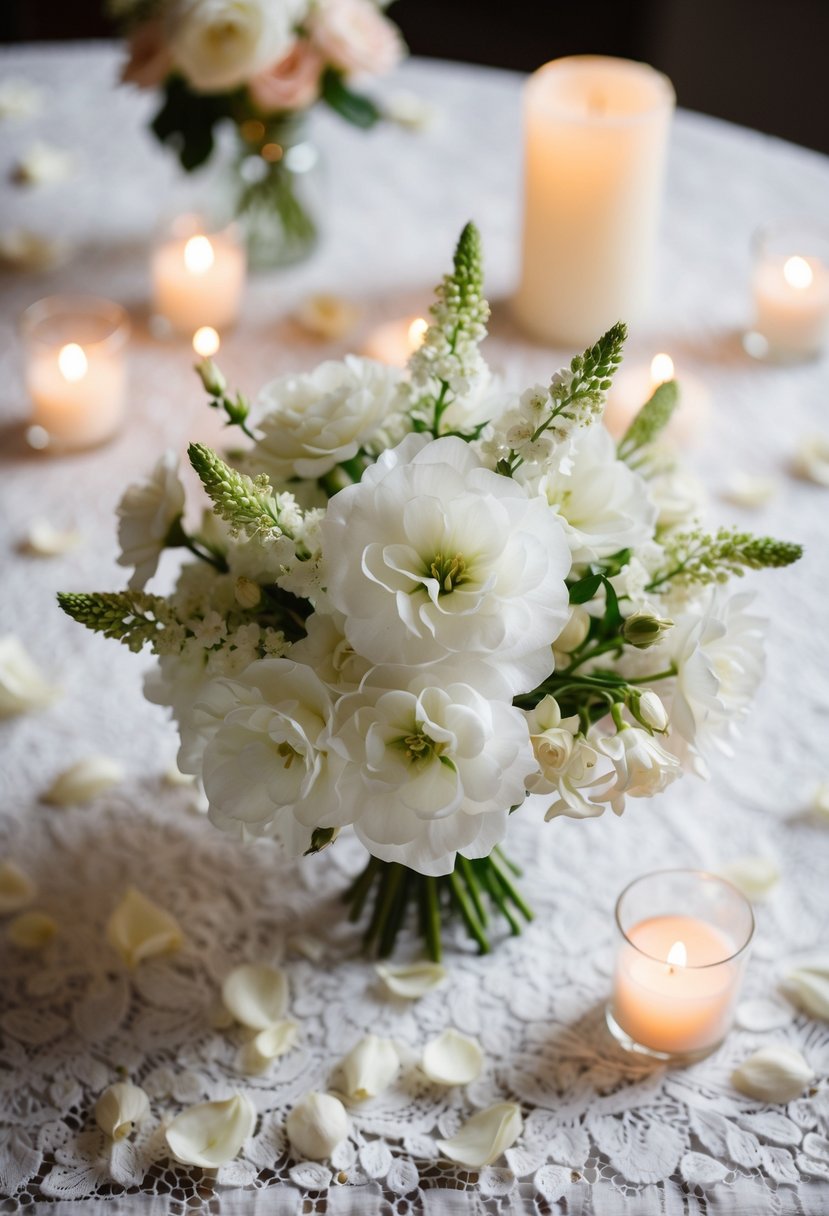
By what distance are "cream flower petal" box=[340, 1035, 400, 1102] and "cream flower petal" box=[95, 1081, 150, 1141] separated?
0.13 m

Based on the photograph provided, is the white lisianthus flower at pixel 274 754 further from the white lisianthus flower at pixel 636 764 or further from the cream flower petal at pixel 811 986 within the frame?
the cream flower petal at pixel 811 986

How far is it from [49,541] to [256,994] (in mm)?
516

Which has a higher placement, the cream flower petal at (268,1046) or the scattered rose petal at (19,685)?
the cream flower petal at (268,1046)

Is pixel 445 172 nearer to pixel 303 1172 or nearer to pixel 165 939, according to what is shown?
pixel 165 939

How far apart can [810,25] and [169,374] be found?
250 cm

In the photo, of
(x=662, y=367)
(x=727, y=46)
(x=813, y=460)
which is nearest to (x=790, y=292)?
(x=813, y=460)

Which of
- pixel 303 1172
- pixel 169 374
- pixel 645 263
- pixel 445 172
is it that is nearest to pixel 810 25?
pixel 445 172

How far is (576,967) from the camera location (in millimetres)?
905

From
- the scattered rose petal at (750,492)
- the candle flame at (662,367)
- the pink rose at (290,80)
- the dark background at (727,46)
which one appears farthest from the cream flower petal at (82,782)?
the dark background at (727,46)

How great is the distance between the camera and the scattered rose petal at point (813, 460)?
1.26 meters

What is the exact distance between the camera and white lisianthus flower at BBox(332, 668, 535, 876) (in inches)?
25.4

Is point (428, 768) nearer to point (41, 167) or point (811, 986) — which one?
point (811, 986)

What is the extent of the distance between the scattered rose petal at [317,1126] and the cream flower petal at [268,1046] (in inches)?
1.7

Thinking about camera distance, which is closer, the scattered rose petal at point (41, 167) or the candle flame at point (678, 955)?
the candle flame at point (678, 955)
